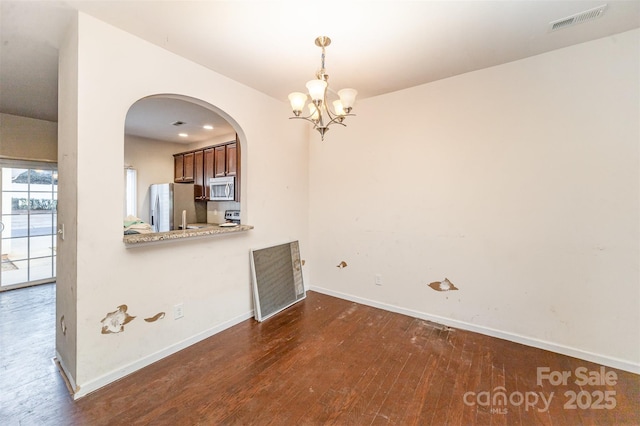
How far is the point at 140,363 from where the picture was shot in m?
2.13

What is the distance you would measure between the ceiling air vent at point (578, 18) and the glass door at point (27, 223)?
260 inches

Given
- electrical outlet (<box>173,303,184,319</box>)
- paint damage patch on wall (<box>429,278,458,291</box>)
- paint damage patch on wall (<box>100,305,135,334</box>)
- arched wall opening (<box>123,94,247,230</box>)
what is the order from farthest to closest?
1. arched wall opening (<box>123,94,247,230</box>)
2. paint damage patch on wall (<box>429,278,458,291</box>)
3. electrical outlet (<box>173,303,184,319</box>)
4. paint damage patch on wall (<box>100,305,135,334</box>)

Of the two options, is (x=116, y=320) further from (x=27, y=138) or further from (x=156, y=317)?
(x=27, y=138)

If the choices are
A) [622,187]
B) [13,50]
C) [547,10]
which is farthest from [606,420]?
[13,50]

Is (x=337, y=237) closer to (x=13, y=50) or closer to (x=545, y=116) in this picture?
(x=545, y=116)

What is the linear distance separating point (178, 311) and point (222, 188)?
99.1 inches

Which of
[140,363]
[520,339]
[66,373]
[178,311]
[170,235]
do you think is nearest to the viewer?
[66,373]

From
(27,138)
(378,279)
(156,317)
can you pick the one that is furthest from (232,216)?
(27,138)

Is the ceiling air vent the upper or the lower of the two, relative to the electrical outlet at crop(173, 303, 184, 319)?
upper

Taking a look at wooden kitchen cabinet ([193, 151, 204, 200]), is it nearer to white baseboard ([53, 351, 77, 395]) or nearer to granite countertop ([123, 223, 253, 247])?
granite countertop ([123, 223, 253, 247])

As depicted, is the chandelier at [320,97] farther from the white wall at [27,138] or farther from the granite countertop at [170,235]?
the white wall at [27,138]

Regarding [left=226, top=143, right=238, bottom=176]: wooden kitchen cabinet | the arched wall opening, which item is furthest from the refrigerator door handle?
[left=226, top=143, right=238, bottom=176]: wooden kitchen cabinet

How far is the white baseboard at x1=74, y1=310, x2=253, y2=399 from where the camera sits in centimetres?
184

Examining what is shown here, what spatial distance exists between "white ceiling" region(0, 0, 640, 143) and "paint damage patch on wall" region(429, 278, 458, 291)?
87.8 inches
